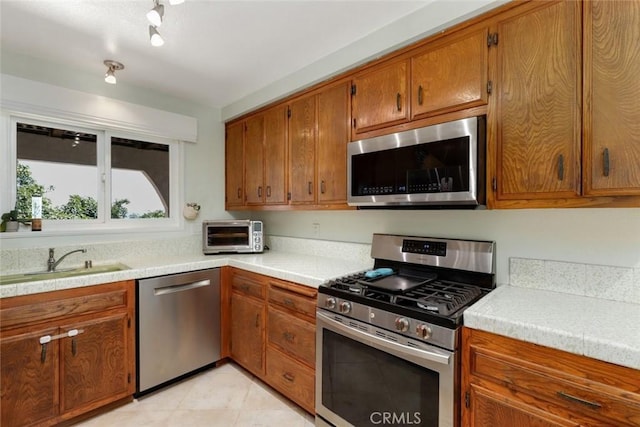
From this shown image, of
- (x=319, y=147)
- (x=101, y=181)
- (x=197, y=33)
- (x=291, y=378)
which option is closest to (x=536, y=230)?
(x=319, y=147)

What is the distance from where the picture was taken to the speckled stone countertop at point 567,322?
3.24 ft

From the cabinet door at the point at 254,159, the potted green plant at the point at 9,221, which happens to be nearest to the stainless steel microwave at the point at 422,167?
the cabinet door at the point at 254,159

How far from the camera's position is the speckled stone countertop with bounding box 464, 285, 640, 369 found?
0.99 m

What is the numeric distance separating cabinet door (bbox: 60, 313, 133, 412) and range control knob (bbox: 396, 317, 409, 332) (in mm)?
1793

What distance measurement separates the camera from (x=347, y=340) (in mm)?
1647

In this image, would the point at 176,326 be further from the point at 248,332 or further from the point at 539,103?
the point at 539,103

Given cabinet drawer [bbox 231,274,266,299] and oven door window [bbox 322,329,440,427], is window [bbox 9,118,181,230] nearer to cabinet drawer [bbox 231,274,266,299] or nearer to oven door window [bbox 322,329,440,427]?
cabinet drawer [bbox 231,274,266,299]

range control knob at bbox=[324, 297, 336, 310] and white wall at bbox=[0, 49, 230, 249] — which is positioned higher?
white wall at bbox=[0, 49, 230, 249]

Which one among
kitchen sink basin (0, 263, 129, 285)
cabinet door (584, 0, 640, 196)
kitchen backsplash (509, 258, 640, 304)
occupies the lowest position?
kitchen sink basin (0, 263, 129, 285)

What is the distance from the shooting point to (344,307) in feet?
5.28

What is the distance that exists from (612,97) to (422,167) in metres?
0.76

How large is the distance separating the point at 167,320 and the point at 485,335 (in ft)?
6.74

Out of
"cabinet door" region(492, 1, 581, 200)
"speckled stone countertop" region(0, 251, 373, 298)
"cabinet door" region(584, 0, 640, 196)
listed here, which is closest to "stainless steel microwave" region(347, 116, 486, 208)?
"cabinet door" region(492, 1, 581, 200)

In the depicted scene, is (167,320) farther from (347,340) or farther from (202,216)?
(347,340)
